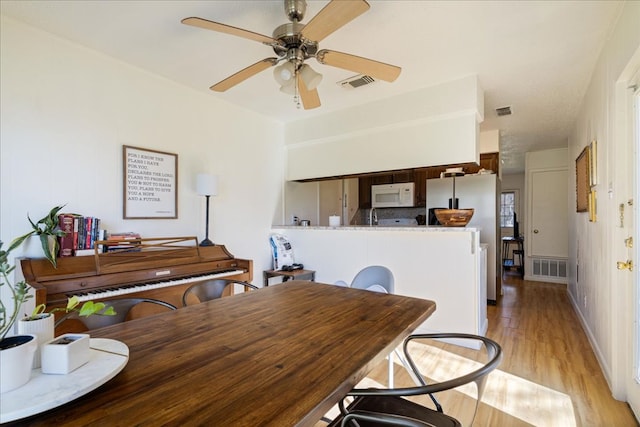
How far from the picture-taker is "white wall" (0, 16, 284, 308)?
2186 mm

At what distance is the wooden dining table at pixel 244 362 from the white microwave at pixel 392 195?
415cm

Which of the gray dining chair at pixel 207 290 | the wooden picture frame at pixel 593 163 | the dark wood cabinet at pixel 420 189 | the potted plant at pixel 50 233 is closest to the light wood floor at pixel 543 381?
the gray dining chair at pixel 207 290

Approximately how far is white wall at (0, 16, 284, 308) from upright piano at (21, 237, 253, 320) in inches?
15.0

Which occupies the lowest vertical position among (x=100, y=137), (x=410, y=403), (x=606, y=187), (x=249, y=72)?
(x=410, y=403)

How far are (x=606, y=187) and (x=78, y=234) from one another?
3.87 meters

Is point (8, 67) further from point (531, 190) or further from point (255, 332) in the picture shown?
point (531, 190)

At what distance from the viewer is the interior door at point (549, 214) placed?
5.82 m

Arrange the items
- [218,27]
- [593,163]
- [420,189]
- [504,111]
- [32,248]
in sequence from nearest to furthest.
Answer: [218,27] → [32,248] → [593,163] → [504,111] → [420,189]

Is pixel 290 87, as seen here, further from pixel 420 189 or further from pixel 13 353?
pixel 420 189

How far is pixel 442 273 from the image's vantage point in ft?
10.2

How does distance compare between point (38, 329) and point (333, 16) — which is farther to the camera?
point (333, 16)

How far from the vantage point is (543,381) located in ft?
7.50

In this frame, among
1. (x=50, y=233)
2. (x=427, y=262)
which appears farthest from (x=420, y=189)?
(x=50, y=233)

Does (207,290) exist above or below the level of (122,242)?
below
